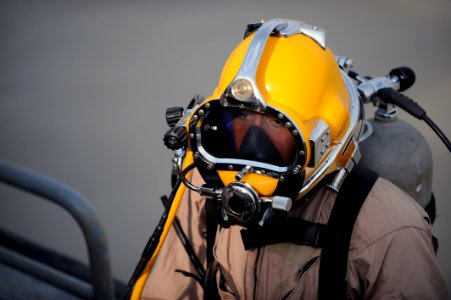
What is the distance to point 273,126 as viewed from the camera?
1048 millimetres

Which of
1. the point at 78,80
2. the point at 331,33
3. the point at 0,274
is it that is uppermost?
the point at 331,33

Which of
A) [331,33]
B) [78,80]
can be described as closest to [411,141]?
[331,33]

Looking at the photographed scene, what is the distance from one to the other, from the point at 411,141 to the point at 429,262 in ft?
1.45

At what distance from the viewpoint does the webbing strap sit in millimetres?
1045

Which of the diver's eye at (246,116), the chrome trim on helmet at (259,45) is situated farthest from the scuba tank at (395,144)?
the diver's eye at (246,116)

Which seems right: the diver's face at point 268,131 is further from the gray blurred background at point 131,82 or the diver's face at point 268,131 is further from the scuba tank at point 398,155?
the gray blurred background at point 131,82

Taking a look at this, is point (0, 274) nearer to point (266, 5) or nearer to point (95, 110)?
point (95, 110)

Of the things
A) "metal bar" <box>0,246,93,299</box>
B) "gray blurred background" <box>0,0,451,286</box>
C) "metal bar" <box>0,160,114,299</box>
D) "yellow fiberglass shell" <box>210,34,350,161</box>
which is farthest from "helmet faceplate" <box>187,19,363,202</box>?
"gray blurred background" <box>0,0,451,286</box>

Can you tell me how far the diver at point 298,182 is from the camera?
1014mm

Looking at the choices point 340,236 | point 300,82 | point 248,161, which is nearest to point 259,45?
point 300,82

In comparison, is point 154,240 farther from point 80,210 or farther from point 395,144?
point 395,144

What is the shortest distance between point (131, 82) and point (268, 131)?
2122mm

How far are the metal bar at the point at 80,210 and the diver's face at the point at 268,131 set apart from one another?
345 mm

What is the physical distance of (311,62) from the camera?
42.0 inches
